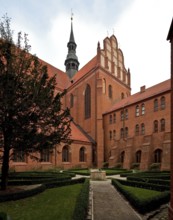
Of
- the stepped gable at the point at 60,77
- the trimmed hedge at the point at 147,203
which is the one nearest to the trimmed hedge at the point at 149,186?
the trimmed hedge at the point at 147,203

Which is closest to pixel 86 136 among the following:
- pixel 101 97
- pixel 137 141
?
pixel 101 97

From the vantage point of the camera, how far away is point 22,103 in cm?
1088

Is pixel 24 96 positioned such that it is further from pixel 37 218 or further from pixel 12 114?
pixel 37 218

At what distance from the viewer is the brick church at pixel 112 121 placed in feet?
91.0

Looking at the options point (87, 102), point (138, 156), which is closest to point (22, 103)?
point (138, 156)

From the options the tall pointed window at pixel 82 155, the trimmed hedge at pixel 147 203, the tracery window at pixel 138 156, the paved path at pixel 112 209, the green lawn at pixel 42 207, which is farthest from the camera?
the tall pointed window at pixel 82 155

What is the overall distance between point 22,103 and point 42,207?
17.2 feet

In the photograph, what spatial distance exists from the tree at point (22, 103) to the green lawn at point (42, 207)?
2.52m

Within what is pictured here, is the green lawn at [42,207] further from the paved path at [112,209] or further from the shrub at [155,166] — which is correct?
the shrub at [155,166]

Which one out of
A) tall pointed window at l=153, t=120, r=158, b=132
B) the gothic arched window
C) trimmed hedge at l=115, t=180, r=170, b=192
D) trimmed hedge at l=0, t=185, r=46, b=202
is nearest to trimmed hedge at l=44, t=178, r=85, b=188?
trimmed hedge at l=0, t=185, r=46, b=202

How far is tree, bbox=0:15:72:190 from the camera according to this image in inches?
429

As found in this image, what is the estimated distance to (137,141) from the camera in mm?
30984

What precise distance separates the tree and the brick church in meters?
10.7

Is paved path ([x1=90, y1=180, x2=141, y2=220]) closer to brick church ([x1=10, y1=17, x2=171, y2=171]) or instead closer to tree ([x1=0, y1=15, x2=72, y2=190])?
tree ([x1=0, y1=15, x2=72, y2=190])
